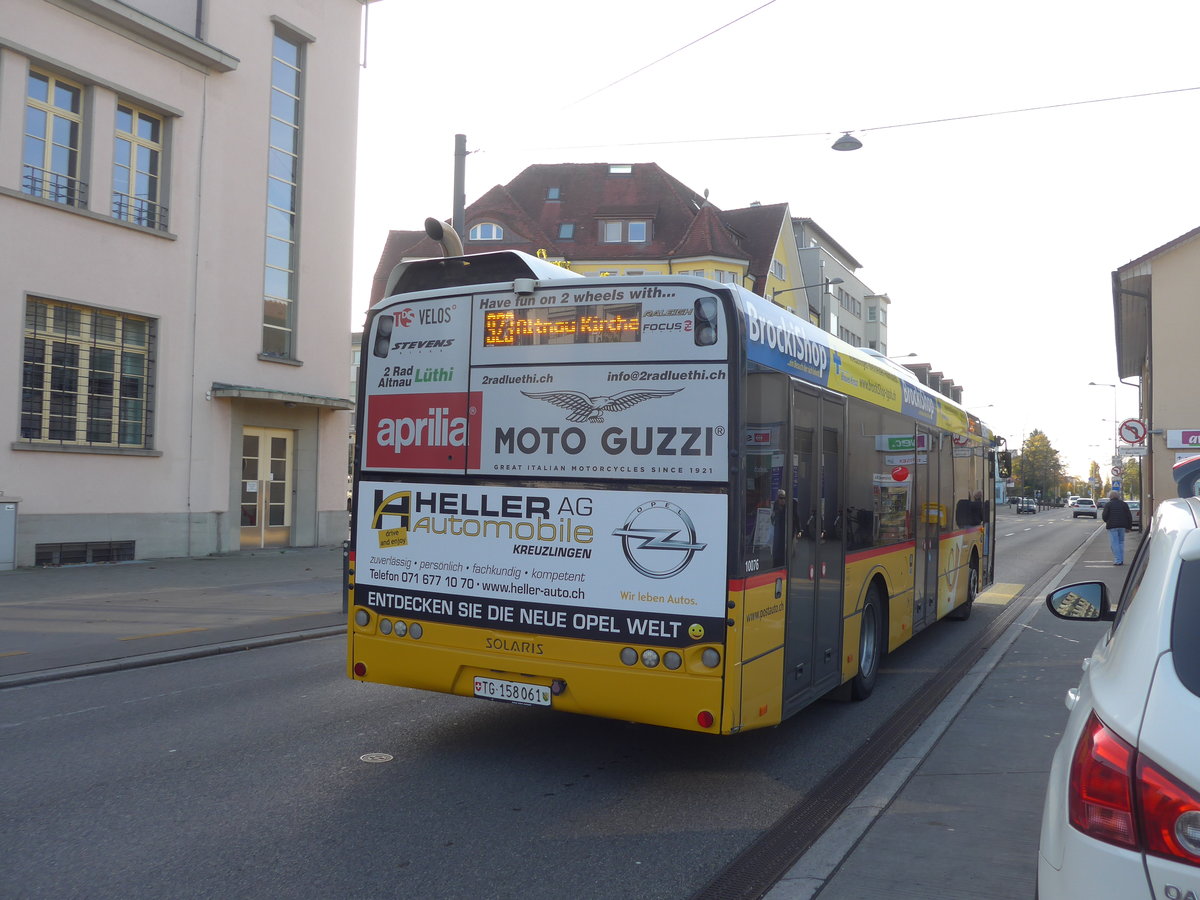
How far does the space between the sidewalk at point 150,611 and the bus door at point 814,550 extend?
6069 millimetres

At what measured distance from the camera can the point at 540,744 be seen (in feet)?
21.6

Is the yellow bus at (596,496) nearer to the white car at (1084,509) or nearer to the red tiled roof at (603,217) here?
the red tiled roof at (603,217)

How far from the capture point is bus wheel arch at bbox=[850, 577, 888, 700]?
798cm

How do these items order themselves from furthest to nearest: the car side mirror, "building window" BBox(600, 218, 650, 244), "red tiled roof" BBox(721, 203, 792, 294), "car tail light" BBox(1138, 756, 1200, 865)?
"red tiled roof" BBox(721, 203, 792, 294) → "building window" BBox(600, 218, 650, 244) → the car side mirror → "car tail light" BBox(1138, 756, 1200, 865)

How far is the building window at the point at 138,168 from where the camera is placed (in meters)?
18.6

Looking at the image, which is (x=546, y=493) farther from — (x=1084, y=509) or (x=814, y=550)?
(x=1084, y=509)

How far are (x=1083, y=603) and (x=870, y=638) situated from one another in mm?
4380

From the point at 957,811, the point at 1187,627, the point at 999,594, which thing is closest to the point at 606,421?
the point at 957,811

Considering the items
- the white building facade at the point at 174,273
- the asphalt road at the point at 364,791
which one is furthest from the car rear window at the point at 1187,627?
the white building facade at the point at 174,273

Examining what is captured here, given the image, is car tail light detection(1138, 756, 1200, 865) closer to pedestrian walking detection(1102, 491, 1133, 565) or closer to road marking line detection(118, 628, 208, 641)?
road marking line detection(118, 628, 208, 641)

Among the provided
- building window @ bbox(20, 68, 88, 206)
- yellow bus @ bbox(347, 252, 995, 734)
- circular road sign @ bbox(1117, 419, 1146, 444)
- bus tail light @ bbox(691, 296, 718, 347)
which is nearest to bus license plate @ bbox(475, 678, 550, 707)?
yellow bus @ bbox(347, 252, 995, 734)

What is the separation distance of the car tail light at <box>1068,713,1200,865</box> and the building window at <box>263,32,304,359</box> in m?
21.2

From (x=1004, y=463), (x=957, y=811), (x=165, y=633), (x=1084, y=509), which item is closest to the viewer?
(x=957, y=811)

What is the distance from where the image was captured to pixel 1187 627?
2.38 meters
